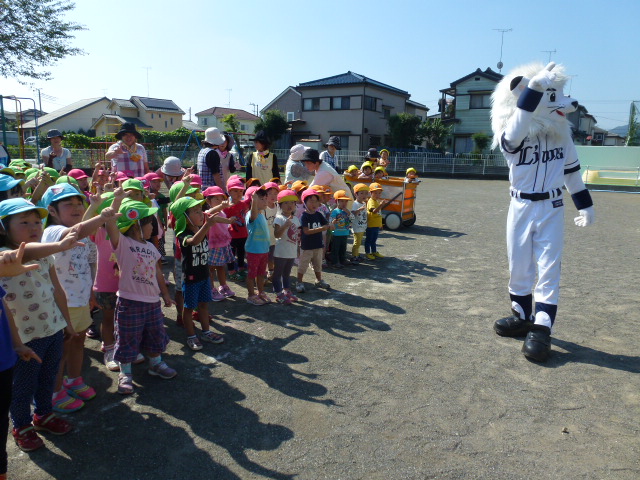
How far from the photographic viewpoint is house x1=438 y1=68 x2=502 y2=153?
33.8 meters

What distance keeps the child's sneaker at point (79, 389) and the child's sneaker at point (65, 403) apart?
0.07m

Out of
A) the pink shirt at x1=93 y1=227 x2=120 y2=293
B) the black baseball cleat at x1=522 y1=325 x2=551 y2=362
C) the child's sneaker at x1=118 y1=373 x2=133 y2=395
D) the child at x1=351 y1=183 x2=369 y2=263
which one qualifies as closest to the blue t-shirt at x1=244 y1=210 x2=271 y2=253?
the pink shirt at x1=93 y1=227 x2=120 y2=293

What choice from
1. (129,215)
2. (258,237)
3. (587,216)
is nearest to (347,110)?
(258,237)

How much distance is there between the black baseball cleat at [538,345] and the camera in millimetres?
3783

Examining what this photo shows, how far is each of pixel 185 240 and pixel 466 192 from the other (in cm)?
1701

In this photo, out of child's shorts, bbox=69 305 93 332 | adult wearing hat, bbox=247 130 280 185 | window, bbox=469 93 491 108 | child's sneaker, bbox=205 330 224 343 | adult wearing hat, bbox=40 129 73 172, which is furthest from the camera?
window, bbox=469 93 491 108

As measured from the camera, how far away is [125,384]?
324cm

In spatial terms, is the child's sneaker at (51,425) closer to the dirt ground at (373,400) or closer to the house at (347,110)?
the dirt ground at (373,400)

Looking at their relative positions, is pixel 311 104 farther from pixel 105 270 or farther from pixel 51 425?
pixel 51 425

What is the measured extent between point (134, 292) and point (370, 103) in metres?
35.4

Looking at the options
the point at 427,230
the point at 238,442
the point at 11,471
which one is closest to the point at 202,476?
the point at 238,442

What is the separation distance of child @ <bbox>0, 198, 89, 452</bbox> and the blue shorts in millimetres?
1163

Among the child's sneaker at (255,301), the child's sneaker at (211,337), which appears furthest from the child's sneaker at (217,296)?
the child's sneaker at (211,337)

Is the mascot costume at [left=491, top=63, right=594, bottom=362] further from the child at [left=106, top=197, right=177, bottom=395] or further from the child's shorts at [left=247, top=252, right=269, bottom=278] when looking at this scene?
the child at [left=106, top=197, right=177, bottom=395]
